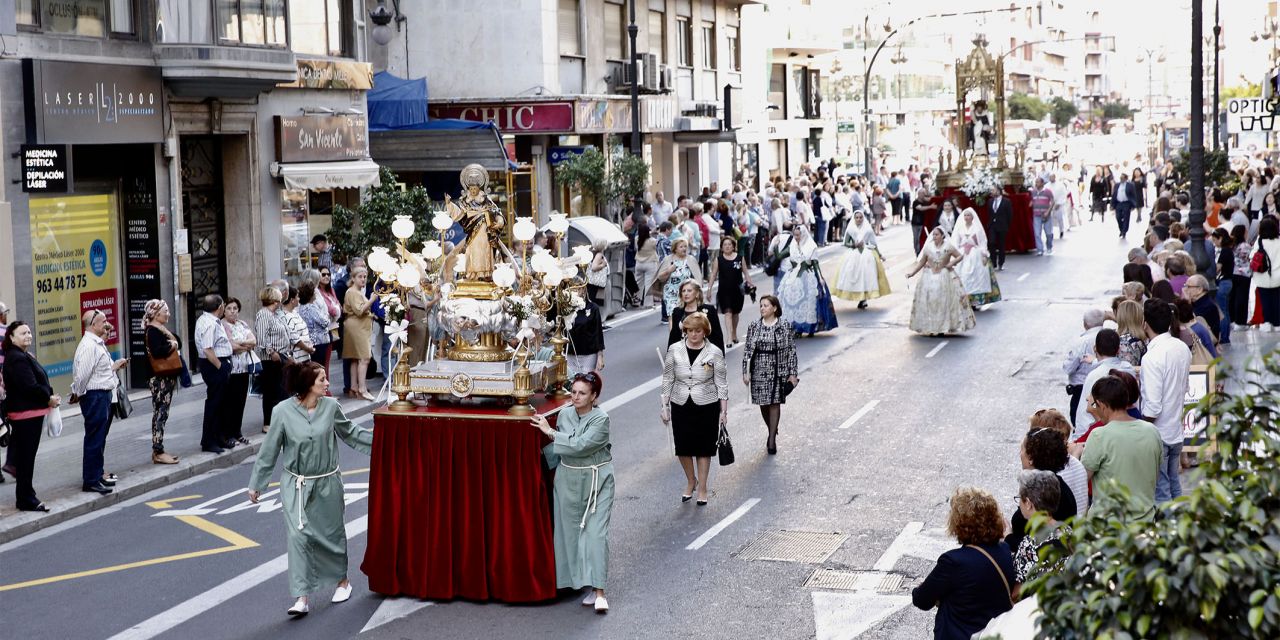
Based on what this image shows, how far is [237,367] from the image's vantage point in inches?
603

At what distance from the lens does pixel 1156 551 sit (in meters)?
4.27

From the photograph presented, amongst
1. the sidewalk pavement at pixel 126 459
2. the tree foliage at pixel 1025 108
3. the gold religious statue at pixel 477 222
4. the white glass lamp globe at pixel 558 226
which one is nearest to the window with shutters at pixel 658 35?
the sidewalk pavement at pixel 126 459

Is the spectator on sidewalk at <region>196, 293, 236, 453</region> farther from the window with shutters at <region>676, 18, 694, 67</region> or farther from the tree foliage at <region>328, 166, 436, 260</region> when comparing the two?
the window with shutters at <region>676, 18, 694, 67</region>

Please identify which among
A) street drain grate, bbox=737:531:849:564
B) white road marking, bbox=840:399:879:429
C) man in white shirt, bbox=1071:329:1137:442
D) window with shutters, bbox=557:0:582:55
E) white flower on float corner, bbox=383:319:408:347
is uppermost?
window with shutters, bbox=557:0:582:55

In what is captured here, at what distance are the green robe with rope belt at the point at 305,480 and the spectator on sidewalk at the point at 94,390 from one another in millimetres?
4011

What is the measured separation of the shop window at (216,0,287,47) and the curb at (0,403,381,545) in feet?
22.4

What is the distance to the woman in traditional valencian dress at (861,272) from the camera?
2514 cm

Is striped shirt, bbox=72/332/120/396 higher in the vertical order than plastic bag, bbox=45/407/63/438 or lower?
higher

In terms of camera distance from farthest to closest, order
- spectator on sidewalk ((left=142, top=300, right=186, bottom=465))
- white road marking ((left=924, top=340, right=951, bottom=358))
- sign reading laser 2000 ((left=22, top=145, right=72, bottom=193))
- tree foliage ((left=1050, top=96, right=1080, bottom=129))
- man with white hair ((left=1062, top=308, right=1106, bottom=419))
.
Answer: tree foliage ((left=1050, top=96, right=1080, bottom=129)) < white road marking ((left=924, top=340, right=951, bottom=358)) < sign reading laser 2000 ((left=22, top=145, right=72, bottom=193)) < spectator on sidewalk ((left=142, top=300, right=186, bottom=465)) < man with white hair ((left=1062, top=308, right=1106, bottom=419))

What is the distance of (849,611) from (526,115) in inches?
991

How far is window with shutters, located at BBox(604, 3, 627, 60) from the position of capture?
37.7 meters

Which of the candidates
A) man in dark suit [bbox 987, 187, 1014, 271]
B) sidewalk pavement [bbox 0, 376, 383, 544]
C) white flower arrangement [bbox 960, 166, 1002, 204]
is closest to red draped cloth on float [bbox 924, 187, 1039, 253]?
white flower arrangement [bbox 960, 166, 1002, 204]

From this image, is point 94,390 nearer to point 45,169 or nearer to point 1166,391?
point 45,169

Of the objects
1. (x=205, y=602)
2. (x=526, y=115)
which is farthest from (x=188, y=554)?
(x=526, y=115)
